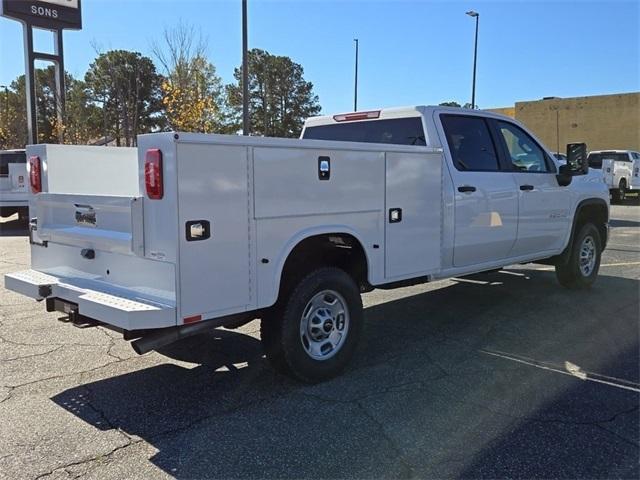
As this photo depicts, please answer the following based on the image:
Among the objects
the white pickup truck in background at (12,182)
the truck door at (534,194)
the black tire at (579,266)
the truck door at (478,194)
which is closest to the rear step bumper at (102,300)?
the truck door at (478,194)

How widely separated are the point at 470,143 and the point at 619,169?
2173 centimetres

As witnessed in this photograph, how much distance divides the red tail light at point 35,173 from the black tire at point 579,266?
240 inches

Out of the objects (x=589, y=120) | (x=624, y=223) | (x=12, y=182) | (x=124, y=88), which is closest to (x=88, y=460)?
(x=12, y=182)

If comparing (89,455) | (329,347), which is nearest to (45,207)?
(89,455)

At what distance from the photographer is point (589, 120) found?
45.2 m

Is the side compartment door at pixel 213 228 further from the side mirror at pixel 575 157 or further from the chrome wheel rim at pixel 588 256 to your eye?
the chrome wheel rim at pixel 588 256

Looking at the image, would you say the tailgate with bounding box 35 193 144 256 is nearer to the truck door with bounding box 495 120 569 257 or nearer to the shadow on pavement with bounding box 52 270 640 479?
the shadow on pavement with bounding box 52 270 640 479

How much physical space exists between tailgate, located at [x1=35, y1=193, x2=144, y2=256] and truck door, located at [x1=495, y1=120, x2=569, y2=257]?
4109mm

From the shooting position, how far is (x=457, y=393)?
4242mm

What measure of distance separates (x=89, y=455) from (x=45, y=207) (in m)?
2.27

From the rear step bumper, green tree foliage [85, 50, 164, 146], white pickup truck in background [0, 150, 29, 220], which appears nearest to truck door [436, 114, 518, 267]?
the rear step bumper

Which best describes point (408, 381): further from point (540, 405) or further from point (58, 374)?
point (58, 374)

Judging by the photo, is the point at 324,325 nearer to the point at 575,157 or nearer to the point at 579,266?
the point at 575,157

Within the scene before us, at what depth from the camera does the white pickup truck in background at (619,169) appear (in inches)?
937
